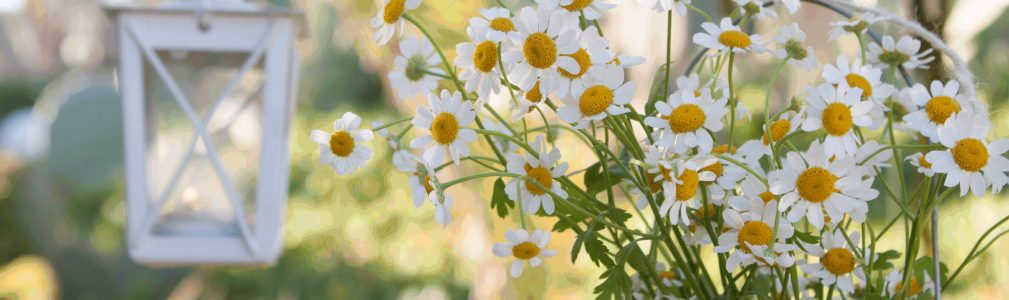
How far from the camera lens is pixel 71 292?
11.9ft

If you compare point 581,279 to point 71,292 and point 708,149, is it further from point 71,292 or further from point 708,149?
point 71,292

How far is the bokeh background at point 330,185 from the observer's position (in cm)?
156

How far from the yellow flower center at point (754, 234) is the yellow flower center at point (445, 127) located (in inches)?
5.8

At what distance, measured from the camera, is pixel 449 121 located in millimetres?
435

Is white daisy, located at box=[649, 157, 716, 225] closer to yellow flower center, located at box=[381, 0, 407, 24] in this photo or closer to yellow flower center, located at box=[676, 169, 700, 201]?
yellow flower center, located at box=[676, 169, 700, 201]

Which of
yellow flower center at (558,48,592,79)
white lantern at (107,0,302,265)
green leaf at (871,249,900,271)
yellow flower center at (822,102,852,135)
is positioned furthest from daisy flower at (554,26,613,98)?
white lantern at (107,0,302,265)

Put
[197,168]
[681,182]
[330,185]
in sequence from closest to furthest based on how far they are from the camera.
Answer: [681,182], [197,168], [330,185]

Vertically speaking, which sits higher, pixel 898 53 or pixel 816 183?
pixel 898 53

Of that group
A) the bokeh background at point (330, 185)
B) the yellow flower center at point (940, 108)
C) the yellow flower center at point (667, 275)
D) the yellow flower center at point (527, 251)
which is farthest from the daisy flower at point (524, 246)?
the bokeh background at point (330, 185)

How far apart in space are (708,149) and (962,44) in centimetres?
140

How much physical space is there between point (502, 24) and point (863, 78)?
0.19 meters

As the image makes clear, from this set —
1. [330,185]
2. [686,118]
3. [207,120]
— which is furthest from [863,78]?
[330,185]

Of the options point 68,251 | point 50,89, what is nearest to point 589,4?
point 68,251

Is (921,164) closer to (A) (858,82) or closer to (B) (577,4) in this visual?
(A) (858,82)
